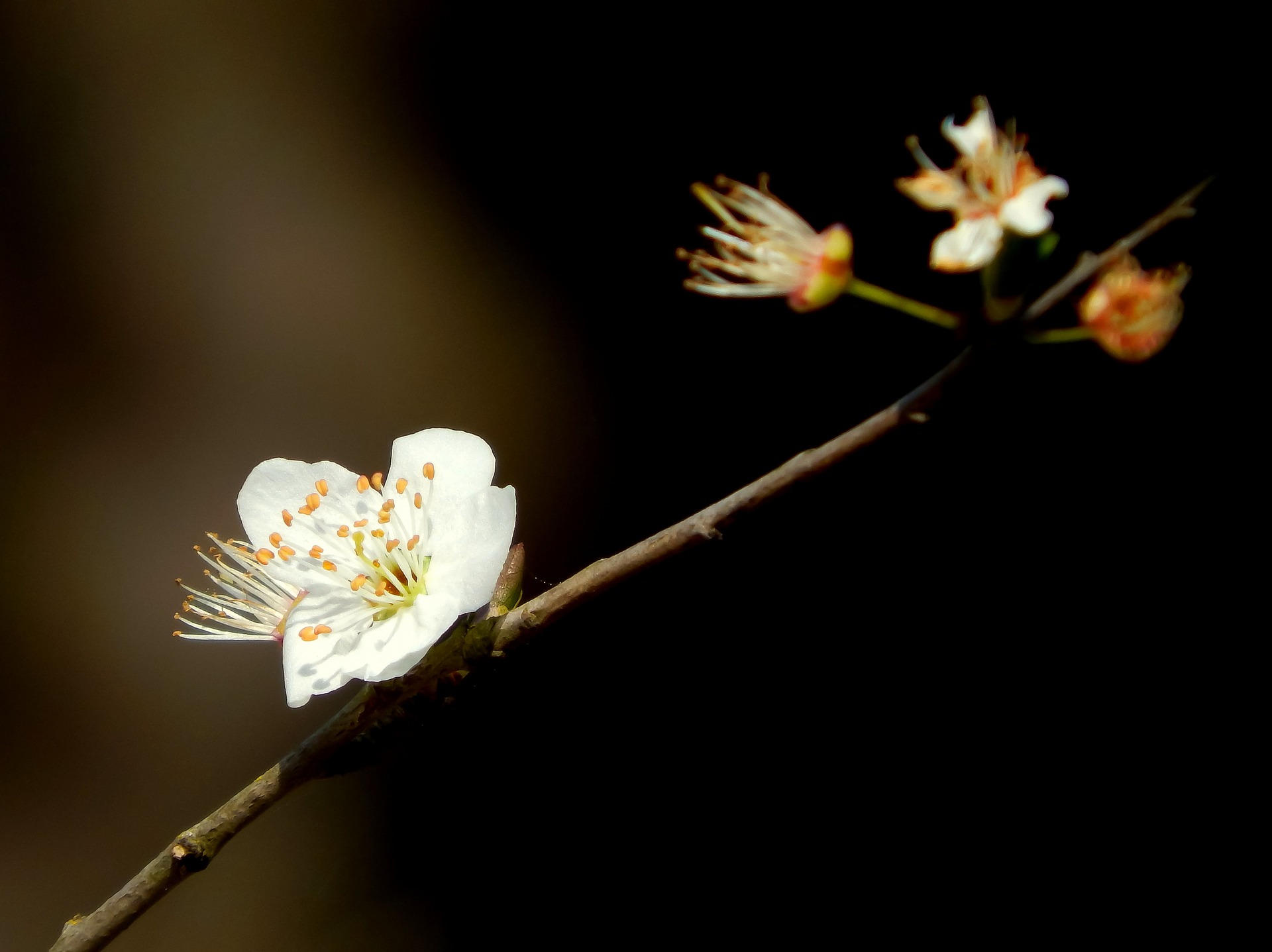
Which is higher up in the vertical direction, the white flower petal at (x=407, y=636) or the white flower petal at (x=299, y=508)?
the white flower petal at (x=299, y=508)

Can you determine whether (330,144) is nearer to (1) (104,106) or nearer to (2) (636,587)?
(1) (104,106)

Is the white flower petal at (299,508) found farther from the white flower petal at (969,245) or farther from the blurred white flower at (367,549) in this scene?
the white flower petal at (969,245)

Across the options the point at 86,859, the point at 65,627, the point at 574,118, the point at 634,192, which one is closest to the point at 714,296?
the point at 634,192

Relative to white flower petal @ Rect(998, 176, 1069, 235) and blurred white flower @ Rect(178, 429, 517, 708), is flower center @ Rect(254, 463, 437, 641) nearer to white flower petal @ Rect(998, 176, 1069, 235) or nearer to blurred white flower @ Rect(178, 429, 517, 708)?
blurred white flower @ Rect(178, 429, 517, 708)

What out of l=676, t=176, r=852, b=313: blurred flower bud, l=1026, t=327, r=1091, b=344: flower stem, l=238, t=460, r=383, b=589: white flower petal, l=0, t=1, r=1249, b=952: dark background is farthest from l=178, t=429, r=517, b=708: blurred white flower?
l=0, t=1, r=1249, b=952: dark background

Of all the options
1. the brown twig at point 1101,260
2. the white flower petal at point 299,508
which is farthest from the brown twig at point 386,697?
the white flower petal at point 299,508

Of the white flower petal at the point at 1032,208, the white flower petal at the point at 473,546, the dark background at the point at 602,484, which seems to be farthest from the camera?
the dark background at the point at 602,484
